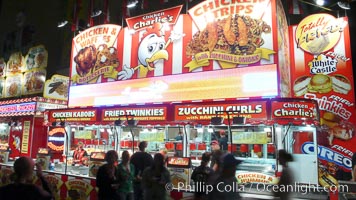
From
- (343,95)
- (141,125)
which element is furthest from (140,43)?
(343,95)

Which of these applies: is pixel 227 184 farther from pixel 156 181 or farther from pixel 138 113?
pixel 138 113

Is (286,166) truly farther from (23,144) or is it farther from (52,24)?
(52,24)

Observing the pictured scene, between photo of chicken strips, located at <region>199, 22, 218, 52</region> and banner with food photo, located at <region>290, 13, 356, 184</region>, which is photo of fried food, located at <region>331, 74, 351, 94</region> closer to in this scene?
banner with food photo, located at <region>290, 13, 356, 184</region>

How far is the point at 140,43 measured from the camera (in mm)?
13781

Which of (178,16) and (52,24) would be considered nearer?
(178,16)

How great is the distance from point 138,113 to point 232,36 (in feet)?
14.1

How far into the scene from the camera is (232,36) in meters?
11.3

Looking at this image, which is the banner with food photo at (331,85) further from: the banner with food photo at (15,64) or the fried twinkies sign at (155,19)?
the banner with food photo at (15,64)

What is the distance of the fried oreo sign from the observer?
11070mm

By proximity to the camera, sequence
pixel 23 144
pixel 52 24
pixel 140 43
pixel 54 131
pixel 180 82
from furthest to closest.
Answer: pixel 52 24
pixel 23 144
pixel 54 131
pixel 140 43
pixel 180 82

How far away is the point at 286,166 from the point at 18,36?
79.0ft

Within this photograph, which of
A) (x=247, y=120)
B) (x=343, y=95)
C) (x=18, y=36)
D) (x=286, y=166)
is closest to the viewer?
(x=286, y=166)

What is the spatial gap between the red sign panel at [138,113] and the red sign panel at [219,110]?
0.60 metres

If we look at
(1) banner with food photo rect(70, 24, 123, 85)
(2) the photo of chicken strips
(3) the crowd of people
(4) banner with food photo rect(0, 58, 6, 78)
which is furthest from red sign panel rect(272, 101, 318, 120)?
(4) banner with food photo rect(0, 58, 6, 78)
